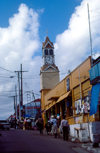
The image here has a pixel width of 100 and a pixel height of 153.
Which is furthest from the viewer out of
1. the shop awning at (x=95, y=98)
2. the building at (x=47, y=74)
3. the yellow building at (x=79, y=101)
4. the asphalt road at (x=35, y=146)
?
the building at (x=47, y=74)

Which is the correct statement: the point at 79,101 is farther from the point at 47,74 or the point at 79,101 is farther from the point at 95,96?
the point at 47,74

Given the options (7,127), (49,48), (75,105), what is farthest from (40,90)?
(75,105)

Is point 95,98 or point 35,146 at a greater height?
point 95,98

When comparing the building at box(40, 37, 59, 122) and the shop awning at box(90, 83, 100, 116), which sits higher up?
the building at box(40, 37, 59, 122)

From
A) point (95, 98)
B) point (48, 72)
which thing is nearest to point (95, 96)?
point (95, 98)

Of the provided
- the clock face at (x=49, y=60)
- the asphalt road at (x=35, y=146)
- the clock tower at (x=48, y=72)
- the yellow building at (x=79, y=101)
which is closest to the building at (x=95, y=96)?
the yellow building at (x=79, y=101)

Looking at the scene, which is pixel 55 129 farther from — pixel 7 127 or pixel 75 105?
pixel 7 127

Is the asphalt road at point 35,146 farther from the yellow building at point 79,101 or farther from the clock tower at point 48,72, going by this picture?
the clock tower at point 48,72

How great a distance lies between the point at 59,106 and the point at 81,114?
41.3ft

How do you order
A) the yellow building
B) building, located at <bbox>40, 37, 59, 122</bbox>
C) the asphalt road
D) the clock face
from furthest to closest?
the clock face → building, located at <bbox>40, 37, 59, 122</bbox> → the yellow building → the asphalt road

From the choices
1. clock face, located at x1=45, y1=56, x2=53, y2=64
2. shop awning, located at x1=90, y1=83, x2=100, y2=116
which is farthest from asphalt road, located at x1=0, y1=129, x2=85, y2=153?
clock face, located at x1=45, y1=56, x2=53, y2=64

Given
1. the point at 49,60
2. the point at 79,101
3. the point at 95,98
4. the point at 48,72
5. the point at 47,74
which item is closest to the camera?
the point at 95,98

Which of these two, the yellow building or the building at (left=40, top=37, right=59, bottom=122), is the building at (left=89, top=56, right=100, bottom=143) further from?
the building at (left=40, top=37, right=59, bottom=122)

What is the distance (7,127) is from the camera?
38.2 metres
